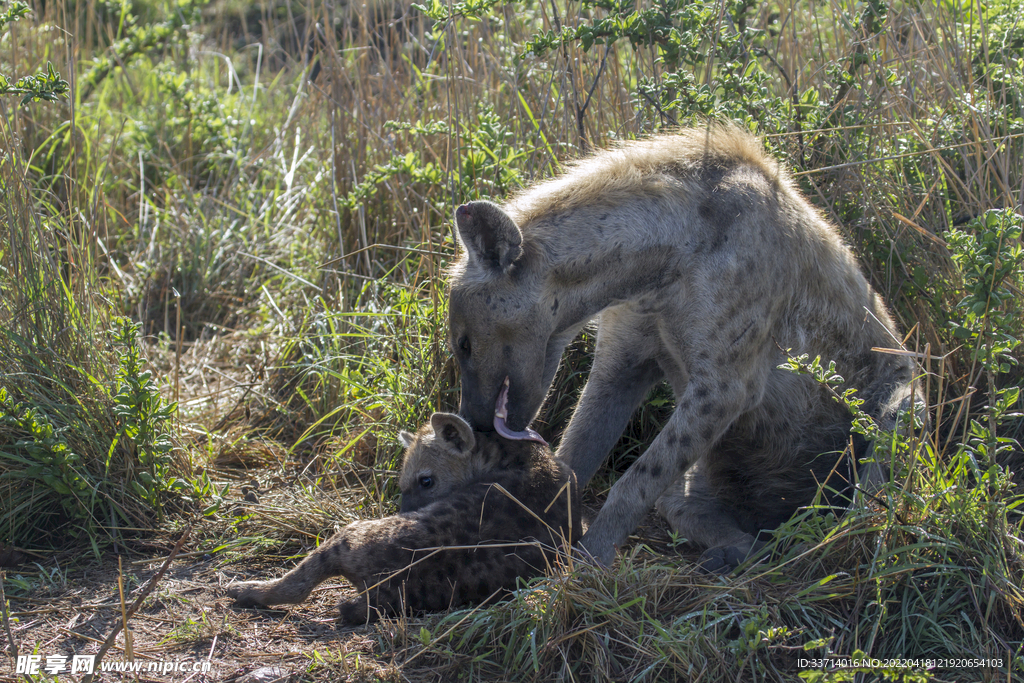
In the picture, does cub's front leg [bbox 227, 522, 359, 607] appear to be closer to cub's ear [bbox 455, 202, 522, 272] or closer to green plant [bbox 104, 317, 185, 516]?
green plant [bbox 104, 317, 185, 516]

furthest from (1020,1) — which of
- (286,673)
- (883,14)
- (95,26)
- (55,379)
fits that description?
(95,26)

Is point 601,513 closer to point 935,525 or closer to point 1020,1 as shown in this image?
point 935,525

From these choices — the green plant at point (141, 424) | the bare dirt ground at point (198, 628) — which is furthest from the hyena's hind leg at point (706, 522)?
the green plant at point (141, 424)

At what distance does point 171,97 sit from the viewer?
596 centimetres

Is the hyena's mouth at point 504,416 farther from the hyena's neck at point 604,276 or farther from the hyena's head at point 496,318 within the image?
the hyena's neck at point 604,276

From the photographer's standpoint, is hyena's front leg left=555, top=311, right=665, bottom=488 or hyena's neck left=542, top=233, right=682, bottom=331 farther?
hyena's front leg left=555, top=311, right=665, bottom=488

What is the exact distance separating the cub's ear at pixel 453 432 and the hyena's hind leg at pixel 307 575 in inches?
19.0

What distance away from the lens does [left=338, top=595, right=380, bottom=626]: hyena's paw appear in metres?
2.71

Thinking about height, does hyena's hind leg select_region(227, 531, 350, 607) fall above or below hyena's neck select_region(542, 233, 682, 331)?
below

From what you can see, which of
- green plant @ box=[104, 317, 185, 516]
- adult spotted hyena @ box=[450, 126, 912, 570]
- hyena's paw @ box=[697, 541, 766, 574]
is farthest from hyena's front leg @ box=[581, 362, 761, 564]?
green plant @ box=[104, 317, 185, 516]

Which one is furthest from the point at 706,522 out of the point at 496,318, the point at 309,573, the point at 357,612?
the point at 309,573

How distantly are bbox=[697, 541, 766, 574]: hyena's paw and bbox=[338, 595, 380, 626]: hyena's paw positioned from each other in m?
1.07

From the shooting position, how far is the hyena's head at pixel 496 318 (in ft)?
9.40

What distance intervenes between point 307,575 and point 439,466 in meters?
0.58
